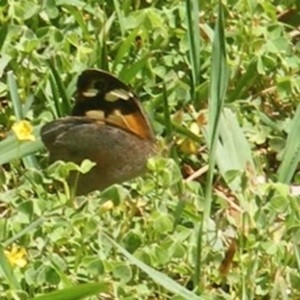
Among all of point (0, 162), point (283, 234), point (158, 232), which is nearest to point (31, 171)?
point (0, 162)

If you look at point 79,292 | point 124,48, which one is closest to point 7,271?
point 79,292

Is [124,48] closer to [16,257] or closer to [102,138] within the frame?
[102,138]

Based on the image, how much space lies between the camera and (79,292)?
3076mm

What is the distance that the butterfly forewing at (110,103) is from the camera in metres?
3.60

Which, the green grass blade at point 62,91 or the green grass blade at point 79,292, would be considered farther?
the green grass blade at point 62,91

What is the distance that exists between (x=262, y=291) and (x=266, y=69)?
37.3 inches

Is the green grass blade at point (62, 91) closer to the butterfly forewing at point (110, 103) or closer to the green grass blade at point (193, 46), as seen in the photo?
the butterfly forewing at point (110, 103)

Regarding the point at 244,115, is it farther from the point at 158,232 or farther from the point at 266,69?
the point at 158,232

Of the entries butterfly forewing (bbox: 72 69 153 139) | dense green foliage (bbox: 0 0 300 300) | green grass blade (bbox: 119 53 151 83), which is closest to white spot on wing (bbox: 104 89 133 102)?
butterfly forewing (bbox: 72 69 153 139)

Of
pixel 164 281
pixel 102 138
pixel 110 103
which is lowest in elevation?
pixel 164 281

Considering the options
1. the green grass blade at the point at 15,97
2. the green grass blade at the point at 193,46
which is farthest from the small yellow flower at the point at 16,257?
the green grass blade at the point at 193,46

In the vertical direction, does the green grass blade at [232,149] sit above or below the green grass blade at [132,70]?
below

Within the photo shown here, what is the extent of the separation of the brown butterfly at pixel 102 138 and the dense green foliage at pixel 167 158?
0.06 m

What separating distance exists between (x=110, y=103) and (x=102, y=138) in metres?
0.11
